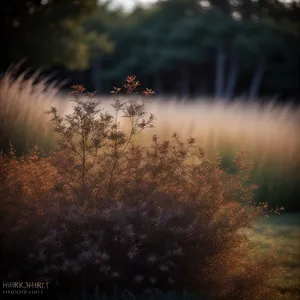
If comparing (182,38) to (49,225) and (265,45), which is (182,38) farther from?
(49,225)

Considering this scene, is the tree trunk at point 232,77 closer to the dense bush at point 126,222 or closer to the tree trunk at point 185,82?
A: the tree trunk at point 185,82

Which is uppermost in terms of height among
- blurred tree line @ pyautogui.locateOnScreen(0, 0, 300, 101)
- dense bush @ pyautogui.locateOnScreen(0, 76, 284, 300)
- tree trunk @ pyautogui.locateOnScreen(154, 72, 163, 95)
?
blurred tree line @ pyautogui.locateOnScreen(0, 0, 300, 101)

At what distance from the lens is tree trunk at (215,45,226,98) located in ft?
104

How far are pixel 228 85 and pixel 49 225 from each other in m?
31.9

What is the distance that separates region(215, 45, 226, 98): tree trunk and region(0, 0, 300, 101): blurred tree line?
0.08 meters

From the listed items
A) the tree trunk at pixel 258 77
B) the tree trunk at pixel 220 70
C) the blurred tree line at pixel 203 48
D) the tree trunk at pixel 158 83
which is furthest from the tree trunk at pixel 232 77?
the tree trunk at pixel 158 83

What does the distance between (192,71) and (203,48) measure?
3.83 m

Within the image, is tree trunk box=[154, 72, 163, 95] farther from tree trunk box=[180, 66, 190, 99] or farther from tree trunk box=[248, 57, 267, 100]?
tree trunk box=[248, 57, 267, 100]

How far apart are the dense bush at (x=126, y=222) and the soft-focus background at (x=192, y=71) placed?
0.60m

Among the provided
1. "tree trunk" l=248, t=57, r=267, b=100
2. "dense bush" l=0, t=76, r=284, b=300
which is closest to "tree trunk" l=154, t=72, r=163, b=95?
"tree trunk" l=248, t=57, r=267, b=100

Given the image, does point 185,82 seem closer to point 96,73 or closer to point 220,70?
point 220,70

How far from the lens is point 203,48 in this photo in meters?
32.2

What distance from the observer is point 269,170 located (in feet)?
22.2

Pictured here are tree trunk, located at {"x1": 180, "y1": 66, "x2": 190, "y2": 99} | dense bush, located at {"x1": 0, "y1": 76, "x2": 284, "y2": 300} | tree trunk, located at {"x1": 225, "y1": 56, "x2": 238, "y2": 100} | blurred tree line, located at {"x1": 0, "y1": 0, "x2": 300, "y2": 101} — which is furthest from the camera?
tree trunk, located at {"x1": 180, "y1": 66, "x2": 190, "y2": 99}
